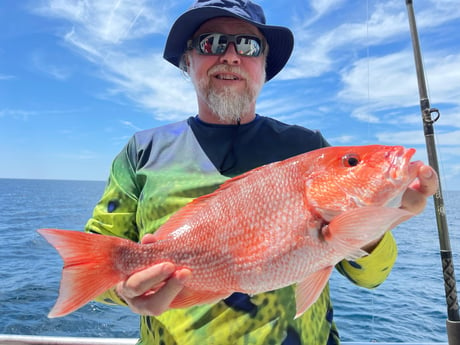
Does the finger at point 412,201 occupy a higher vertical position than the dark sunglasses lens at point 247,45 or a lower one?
lower

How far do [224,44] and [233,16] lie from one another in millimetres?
163

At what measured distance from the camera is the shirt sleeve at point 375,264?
1582mm

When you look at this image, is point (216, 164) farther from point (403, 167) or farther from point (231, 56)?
point (403, 167)

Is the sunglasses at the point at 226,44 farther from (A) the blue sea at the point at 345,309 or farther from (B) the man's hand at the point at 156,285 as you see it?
(A) the blue sea at the point at 345,309

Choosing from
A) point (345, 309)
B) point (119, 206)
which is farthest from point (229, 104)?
point (345, 309)

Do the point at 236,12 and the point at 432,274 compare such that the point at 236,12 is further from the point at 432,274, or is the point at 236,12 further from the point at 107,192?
the point at 432,274

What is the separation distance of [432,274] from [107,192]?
11.7 metres

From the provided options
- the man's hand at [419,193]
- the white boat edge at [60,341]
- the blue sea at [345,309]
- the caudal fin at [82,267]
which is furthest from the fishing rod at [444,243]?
the caudal fin at [82,267]

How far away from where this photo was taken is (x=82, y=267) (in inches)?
52.1

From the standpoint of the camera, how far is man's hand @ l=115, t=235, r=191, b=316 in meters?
1.35

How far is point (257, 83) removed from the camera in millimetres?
2162

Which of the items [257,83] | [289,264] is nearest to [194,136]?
[257,83]

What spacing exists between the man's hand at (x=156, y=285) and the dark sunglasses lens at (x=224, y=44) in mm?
1316

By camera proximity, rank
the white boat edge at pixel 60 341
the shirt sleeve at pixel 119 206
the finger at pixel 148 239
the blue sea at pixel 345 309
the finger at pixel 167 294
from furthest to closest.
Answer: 1. the blue sea at pixel 345 309
2. the white boat edge at pixel 60 341
3. the shirt sleeve at pixel 119 206
4. the finger at pixel 148 239
5. the finger at pixel 167 294
